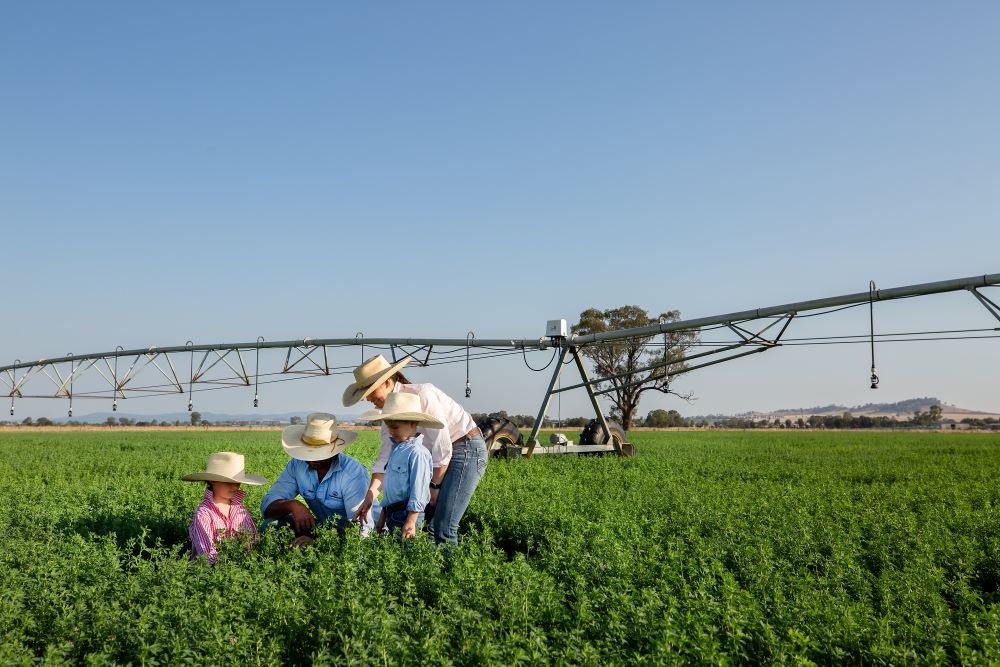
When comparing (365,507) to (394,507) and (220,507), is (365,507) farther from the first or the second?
(220,507)

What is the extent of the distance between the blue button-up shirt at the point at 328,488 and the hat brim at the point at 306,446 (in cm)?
15

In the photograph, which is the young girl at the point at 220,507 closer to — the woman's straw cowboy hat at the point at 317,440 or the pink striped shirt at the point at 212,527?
the pink striped shirt at the point at 212,527

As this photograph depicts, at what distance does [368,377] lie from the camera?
23.1ft

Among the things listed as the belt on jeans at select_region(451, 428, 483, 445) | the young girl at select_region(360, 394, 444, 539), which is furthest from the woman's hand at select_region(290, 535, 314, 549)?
the belt on jeans at select_region(451, 428, 483, 445)

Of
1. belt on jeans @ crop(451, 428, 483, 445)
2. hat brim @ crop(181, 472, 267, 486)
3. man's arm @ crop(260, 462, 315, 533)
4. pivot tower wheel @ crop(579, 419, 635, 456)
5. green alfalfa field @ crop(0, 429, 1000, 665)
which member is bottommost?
pivot tower wheel @ crop(579, 419, 635, 456)

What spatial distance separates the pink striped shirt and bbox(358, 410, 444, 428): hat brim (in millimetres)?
1395

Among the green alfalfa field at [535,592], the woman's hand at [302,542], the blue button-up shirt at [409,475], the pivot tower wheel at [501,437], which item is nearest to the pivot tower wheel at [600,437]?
the pivot tower wheel at [501,437]

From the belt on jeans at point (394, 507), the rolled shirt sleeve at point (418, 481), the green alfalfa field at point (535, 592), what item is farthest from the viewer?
the belt on jeans at point (394, 507)

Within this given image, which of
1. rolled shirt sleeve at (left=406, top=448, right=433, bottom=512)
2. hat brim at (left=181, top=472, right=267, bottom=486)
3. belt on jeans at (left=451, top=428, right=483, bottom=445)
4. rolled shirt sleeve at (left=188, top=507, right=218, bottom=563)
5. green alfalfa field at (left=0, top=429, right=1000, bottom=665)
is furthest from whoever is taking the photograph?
hat brim at (left=181, top=472, right=267, bottom=486)

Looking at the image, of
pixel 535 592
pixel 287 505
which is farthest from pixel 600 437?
pixel 535 592

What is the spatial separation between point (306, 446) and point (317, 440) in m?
0.19

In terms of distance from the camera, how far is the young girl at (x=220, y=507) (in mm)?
6664

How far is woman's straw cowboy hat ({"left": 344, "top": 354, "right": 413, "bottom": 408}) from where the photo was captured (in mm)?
6841

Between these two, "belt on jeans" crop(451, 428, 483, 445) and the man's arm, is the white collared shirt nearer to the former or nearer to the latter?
"belt on jeans" crop(451, 428, 483, 445)
